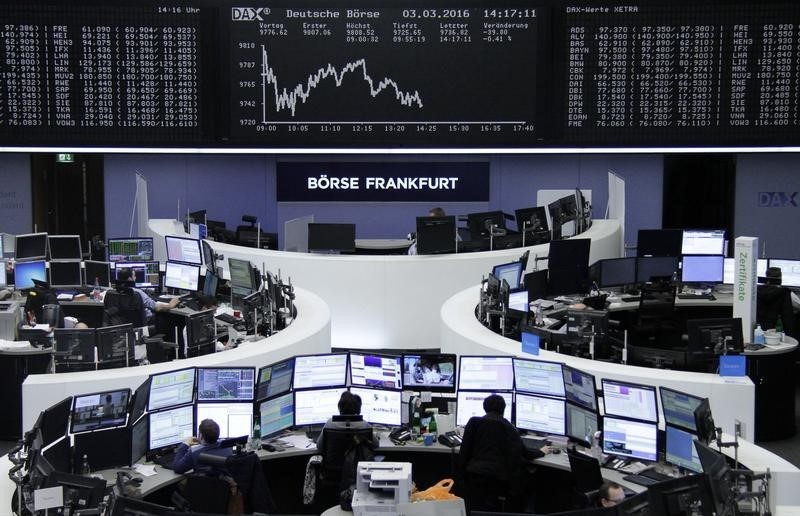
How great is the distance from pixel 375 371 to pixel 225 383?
1.07 m

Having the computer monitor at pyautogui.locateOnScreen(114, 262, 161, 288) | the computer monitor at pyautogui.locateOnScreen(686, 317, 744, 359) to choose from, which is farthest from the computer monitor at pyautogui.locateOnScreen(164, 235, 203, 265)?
the computer monitor at pyautogui.locateOnScreen(686, 317, 744, 359)

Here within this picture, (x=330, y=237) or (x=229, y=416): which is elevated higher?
(x=330, y=237)

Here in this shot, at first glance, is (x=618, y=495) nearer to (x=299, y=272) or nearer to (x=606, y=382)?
(x=606, y=382)

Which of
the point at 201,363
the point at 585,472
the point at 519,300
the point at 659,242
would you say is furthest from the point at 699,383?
the point at 659,242

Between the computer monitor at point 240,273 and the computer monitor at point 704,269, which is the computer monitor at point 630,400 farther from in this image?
the computer monitor at point 704,269

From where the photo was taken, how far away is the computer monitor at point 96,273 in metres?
12.0

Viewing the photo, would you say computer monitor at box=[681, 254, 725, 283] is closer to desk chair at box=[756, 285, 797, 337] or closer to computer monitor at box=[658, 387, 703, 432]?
desk chair at box=[756, 285, 797, 337]

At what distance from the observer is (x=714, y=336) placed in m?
8.65

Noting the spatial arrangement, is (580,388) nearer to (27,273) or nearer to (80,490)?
→ (80,490)

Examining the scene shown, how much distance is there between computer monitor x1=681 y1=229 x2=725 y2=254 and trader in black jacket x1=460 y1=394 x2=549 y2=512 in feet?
18.6

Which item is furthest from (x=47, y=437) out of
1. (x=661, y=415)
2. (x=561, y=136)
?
(x=561, y=136)

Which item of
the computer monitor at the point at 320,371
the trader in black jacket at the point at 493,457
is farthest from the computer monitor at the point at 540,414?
the computer monitor at the point at 320,371

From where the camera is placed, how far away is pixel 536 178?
614 inches

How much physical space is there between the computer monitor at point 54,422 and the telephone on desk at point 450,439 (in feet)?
7.87
